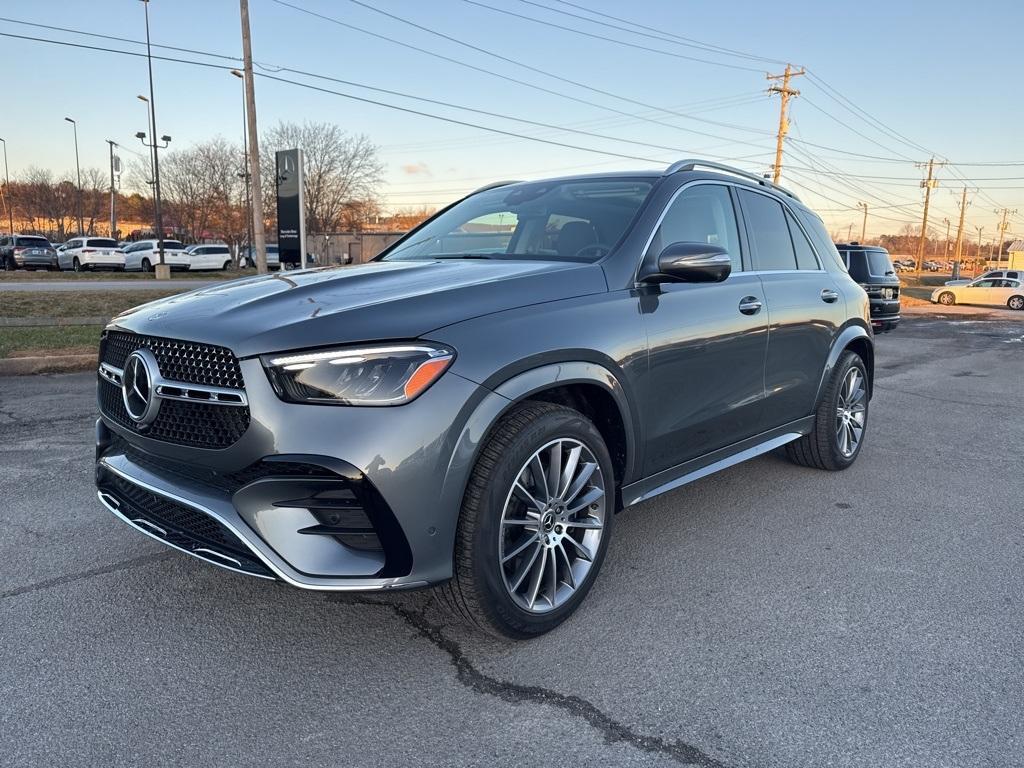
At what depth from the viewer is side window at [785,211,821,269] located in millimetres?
4824

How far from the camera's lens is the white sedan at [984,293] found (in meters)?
34.7

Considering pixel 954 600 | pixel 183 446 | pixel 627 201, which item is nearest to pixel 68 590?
pixel 183 446

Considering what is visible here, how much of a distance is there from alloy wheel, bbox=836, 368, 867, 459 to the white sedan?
3451 cm

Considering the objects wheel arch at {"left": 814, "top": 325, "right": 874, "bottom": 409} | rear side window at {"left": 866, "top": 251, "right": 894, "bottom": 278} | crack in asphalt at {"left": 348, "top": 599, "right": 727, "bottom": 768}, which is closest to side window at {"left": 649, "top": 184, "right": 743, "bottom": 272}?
wheel arch at {"left": 814, "top": 325, "right": 874, "bottom": 409}

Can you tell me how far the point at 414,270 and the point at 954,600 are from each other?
2.78 meters

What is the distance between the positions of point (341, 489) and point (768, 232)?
325cm

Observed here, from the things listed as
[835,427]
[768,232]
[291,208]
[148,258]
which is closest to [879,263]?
[835,427]

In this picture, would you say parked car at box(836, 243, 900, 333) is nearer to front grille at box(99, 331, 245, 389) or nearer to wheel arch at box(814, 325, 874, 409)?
wheel arch at box(814, 325, 874, 409)

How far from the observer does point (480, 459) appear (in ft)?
8.59

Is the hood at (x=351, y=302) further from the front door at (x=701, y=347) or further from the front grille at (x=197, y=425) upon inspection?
the front door at (x=701, y=347)

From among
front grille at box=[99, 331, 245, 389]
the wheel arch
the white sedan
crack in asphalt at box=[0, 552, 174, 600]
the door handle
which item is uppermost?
the door handle

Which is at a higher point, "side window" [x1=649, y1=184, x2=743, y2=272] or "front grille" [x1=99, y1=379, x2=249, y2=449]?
"side window" [x1=649, y1=184, x2=743, y2=272]

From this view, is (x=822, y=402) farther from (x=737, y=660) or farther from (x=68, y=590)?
(x=68, y=590)

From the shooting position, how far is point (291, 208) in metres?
17.5
